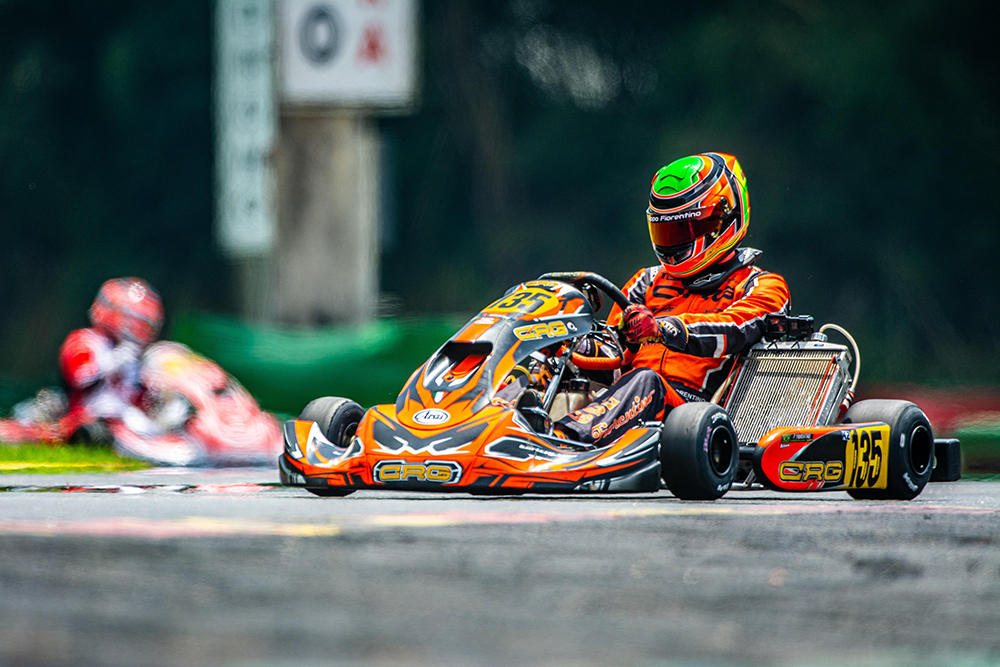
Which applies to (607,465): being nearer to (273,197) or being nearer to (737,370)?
(737,370)

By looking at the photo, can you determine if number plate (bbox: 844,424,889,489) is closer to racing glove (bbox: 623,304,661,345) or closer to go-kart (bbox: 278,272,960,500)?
go-kart (bbox: 278,272,960,500)

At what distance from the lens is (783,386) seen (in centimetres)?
713

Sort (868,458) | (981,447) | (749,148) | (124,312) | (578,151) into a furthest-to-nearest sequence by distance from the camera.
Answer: (578,151) → (749,148) → (124,312) → (981,447) → (868,458)

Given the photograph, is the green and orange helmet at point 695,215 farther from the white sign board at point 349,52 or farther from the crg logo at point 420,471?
the white sign board at point 349,52

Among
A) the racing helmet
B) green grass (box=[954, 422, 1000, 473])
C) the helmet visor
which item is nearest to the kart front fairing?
the helmet visor

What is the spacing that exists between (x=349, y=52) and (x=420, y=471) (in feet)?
19.9

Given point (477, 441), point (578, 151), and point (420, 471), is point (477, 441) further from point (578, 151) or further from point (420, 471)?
point (578, 151)

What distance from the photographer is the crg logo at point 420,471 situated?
626cm

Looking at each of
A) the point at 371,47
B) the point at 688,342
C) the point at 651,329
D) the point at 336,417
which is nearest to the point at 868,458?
the point at 688,342

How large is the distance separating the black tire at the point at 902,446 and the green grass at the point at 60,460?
3.94m

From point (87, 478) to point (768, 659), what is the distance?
5429 millimetres

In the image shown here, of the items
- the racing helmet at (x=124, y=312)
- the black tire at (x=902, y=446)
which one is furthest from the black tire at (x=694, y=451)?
the racing helmet at (x=124, y=312)

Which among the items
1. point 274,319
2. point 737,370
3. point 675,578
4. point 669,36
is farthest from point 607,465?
point 669,36

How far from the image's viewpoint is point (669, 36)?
21.5m
